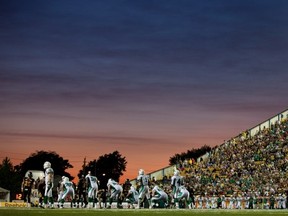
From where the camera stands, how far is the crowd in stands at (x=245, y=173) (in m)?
53.8

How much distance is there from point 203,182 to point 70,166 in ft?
265

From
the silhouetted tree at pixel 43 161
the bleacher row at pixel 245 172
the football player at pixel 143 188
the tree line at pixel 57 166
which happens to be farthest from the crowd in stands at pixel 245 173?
the silhouetted tree at pixel 43 161

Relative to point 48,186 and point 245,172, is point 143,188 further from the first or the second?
point 245,172

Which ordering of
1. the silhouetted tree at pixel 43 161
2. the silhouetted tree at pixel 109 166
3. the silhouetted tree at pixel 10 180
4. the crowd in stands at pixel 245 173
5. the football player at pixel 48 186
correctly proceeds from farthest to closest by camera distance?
the silhouetted tree at pixel 109 166
the silhouetted tree at pixel 43 161
the silhouetted tree at pixel 10 180
the crowd in stands at pixel 245 173
the football player at pixel 48 186

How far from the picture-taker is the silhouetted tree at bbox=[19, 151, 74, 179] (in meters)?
132

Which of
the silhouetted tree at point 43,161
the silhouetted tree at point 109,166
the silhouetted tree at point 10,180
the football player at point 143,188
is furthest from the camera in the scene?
the silhouetted tree at point 109,166

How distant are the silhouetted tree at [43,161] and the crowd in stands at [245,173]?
63974mm

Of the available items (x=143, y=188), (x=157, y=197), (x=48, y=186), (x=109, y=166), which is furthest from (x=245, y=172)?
(x=109, y=166)

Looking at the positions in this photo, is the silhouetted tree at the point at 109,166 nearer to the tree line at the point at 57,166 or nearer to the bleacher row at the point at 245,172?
the tree line at the point at 57,166

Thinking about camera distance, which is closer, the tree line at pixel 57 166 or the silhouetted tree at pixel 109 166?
the tree line at pixel 57 166

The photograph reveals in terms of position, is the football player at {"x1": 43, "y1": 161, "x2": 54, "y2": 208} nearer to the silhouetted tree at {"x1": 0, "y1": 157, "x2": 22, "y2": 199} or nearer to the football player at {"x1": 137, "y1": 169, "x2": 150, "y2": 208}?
the football player at {"x1": 137, "y1": 169, "x2": 150, "y2": 208}

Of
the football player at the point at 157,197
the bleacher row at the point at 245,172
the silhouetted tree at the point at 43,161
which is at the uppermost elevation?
the silhouetted tree at the point at 43,161

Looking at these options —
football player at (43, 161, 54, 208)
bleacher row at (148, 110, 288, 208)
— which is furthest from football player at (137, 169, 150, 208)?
bleacher row at (148, 110, 288, 208)

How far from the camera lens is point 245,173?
203ft
